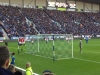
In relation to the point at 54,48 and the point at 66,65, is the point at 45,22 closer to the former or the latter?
the point at 54,48

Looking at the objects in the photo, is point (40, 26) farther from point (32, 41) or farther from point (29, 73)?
point (29, 73)

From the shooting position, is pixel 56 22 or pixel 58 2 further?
pixel 58 2

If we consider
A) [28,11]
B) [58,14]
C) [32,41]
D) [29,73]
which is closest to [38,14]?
[28,11]

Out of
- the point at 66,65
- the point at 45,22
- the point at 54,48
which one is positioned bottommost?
the point at 66,65

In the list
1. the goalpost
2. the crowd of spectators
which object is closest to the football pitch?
the goalpost

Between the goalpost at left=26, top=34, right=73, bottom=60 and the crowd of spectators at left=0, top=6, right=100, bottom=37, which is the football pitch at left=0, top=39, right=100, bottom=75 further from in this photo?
the crowd of spectators at left=0, top=6, right=100, bottom=37

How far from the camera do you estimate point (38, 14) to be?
63812mm

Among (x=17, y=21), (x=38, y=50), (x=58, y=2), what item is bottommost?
(x=38, y=50)

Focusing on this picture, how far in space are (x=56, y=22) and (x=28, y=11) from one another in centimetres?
950

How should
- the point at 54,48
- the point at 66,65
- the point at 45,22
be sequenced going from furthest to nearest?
the point at 45,22
the point at 54,48
the point at 66,65

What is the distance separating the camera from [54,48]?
23797 mm

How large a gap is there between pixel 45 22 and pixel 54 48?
37798mm

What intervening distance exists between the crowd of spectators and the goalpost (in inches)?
833

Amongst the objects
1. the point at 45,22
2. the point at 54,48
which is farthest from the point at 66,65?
the point at 45,22
